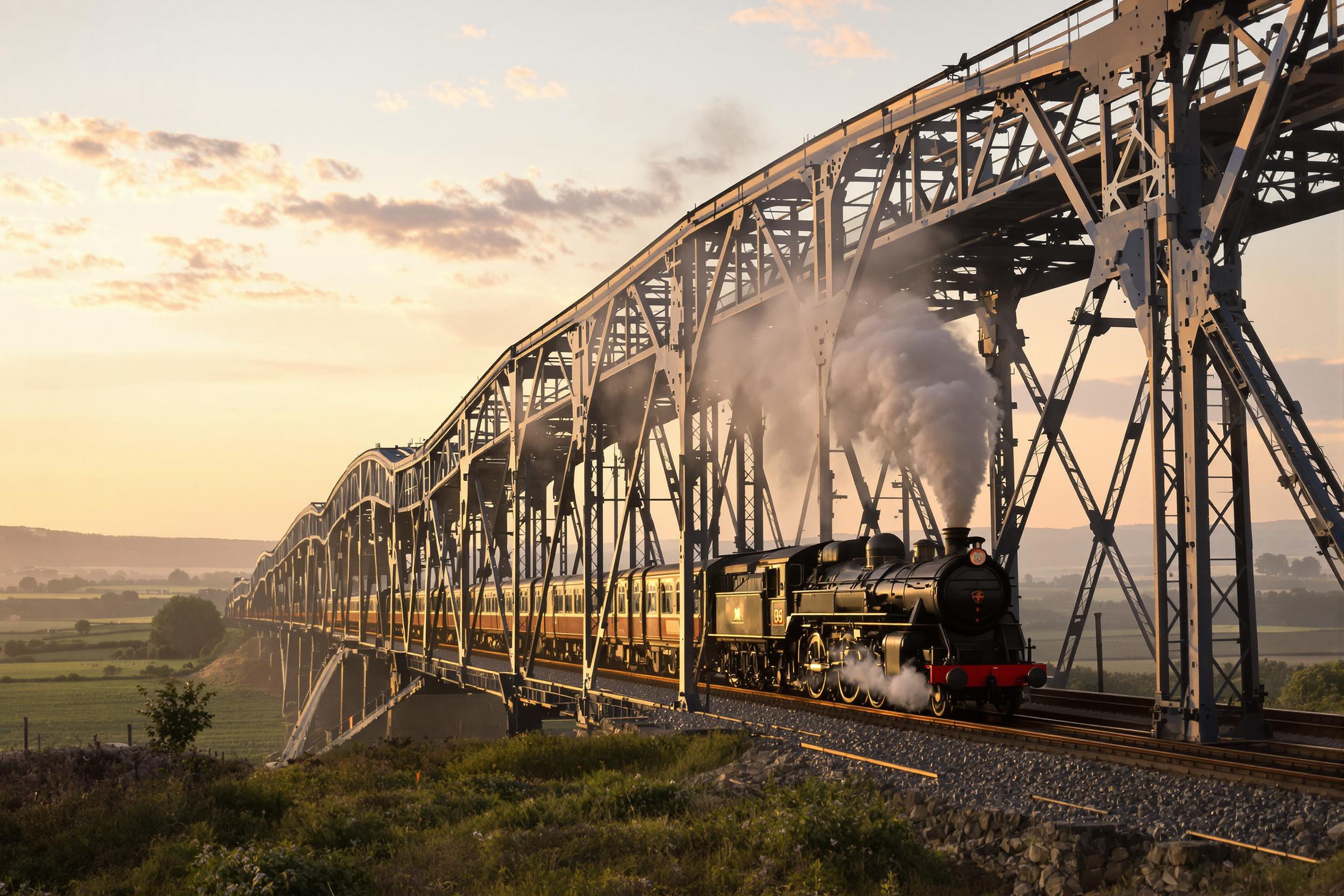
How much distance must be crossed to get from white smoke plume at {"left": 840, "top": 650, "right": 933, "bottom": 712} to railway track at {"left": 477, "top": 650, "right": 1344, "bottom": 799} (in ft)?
0.81

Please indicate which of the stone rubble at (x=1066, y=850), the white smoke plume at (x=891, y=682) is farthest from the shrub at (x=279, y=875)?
the white smoke plume at (x=891, y=682)

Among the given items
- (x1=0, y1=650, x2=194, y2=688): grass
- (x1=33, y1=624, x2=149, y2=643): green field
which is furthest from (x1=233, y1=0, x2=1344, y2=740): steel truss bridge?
(x1=33, y1=624, x2=149, y2=643): green field

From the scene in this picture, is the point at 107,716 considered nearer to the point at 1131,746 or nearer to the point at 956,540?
the point at 956,540

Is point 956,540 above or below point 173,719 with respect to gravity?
above

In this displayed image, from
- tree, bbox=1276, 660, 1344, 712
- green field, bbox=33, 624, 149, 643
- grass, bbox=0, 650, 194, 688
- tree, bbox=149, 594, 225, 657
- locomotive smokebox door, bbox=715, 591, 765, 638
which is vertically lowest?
grass, bbox=0, 650, 194, 688

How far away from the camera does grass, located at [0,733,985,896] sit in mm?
10812

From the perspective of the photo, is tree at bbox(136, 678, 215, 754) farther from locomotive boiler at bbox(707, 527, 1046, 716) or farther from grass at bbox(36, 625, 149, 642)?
grass at bbox(36, 625, 149, 642)

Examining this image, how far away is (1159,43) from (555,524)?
2239cm

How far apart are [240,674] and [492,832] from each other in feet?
434

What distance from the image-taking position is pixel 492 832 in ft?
43.8

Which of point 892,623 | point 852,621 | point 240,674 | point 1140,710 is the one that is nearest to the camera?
point 892,623

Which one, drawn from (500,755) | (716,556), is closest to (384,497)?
(716,556)

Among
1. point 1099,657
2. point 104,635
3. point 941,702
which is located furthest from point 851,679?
point 104,635

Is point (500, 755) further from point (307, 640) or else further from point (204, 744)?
Result: point (307, 640)
